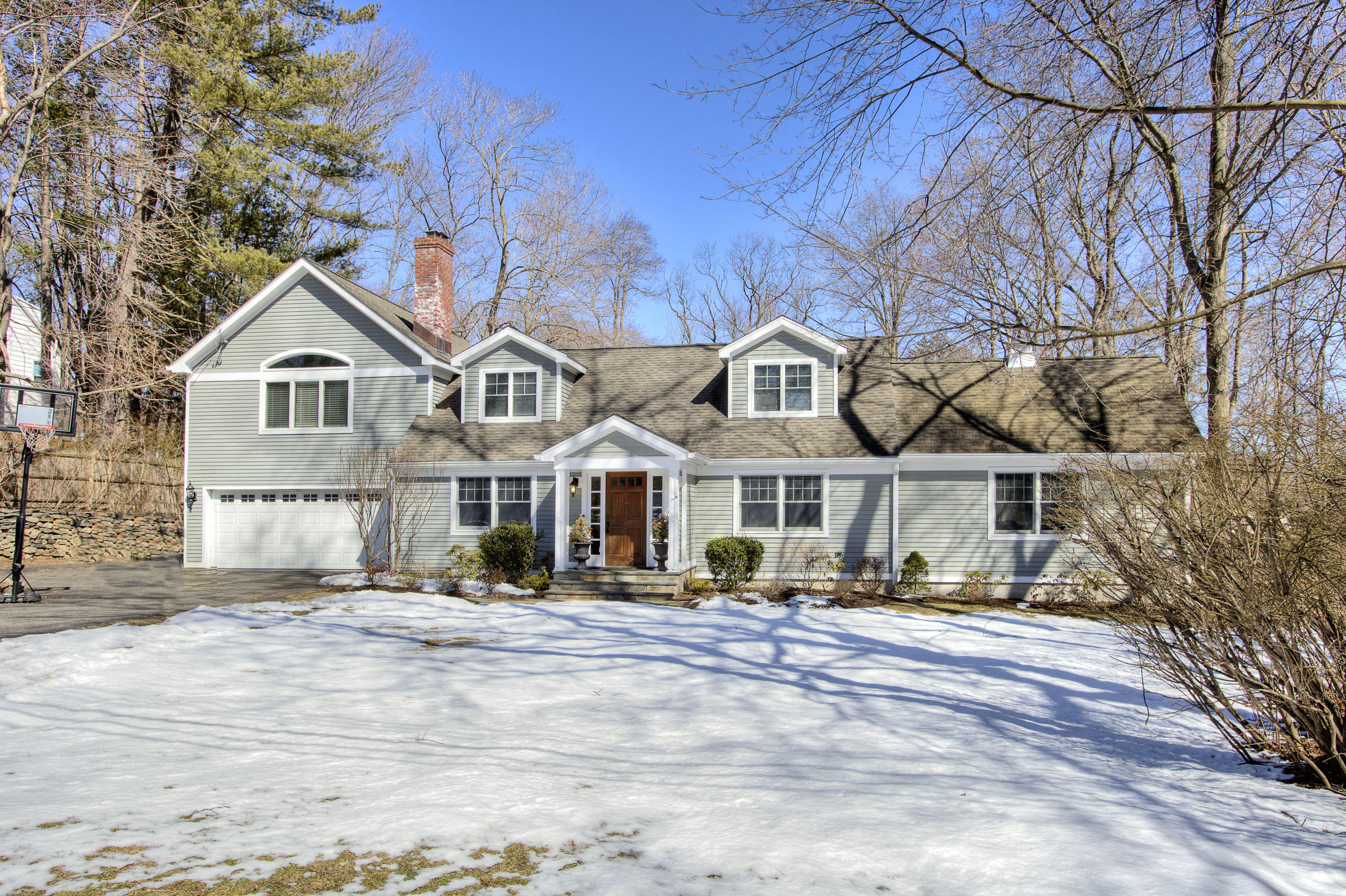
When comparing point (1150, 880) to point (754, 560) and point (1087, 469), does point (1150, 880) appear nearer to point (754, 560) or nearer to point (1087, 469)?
point (1087, 469)

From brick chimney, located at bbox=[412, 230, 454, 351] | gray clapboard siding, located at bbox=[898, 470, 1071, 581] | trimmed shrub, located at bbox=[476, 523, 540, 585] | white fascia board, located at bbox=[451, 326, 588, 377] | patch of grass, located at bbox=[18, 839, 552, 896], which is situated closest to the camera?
patch of grass, located at bbox=[18, 839, 552, 896]

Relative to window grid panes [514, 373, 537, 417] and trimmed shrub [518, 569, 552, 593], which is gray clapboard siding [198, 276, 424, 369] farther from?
trimmed shrub [518, 569, 552, 593]

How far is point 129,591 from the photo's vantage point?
48.5 ft

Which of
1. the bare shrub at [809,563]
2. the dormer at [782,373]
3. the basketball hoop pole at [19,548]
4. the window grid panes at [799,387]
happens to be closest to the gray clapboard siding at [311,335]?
the basketball hoop pole at [19,548]

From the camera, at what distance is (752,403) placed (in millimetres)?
17922

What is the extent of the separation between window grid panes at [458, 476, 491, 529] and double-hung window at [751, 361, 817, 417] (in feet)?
19.7

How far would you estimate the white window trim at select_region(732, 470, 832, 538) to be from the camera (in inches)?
661

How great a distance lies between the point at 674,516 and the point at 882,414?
201 inches

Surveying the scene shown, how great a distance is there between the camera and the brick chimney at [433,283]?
19828 mm

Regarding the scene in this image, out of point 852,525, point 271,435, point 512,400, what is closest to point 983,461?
point 852,525

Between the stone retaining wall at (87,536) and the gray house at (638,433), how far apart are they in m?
2.56

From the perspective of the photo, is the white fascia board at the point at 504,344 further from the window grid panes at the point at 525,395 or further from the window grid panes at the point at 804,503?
the window grid panes at the point at 804,503

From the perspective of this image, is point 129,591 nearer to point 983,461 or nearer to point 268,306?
point 268,306

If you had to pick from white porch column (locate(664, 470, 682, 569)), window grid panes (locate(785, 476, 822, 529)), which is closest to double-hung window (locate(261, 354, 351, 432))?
white porch column (locate(664, 470, 682, 569))
